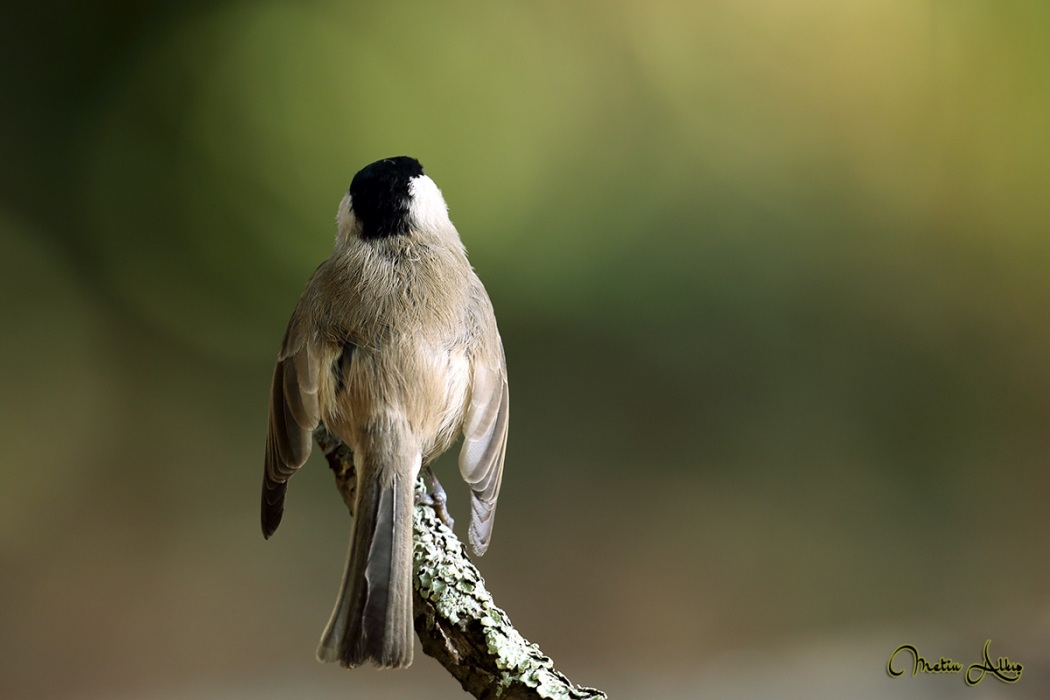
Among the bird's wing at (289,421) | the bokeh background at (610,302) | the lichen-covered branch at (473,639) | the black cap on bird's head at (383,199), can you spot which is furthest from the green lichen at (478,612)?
the bokeh background at (610,302)

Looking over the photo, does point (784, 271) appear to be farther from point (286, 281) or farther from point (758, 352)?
point (286, 281)

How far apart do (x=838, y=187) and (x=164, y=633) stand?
5.94 feet

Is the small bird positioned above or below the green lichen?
above

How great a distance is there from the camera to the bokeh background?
1.89 m

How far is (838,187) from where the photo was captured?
6.62 feet

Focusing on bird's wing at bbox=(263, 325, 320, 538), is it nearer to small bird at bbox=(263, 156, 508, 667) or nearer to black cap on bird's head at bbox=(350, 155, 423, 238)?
small bird at bbox=(263, 156, 508, 667)

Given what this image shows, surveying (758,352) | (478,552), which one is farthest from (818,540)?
(478,552)

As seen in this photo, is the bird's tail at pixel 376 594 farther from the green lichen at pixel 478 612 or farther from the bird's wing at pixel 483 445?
the bird's wing at pixel 483 445

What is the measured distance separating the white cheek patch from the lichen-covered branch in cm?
46

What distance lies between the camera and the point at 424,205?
1213 mm

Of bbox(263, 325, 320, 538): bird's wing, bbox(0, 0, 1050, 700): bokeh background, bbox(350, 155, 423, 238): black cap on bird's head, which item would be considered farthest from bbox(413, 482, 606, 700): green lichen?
bbox(0, 0, 1050, 700): bokeh background
